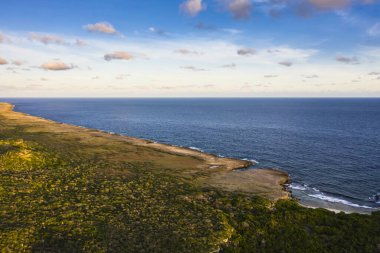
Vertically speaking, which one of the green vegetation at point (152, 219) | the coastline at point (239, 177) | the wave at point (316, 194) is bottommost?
the wave at point (316, 194)

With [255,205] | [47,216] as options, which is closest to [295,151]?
[255,205]

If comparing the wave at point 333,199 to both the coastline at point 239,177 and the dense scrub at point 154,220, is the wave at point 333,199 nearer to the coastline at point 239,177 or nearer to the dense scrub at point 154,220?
the coastline at point 239,177

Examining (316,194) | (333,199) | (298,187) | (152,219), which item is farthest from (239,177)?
(152,219)

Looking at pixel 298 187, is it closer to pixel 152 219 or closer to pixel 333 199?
pixel 333 199

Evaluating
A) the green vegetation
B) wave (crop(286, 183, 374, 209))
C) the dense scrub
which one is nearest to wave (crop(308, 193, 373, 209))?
wave (crop(286, 183, 374, 209))

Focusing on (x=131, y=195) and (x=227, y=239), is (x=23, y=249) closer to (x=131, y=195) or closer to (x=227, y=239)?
(x=131, y=195)

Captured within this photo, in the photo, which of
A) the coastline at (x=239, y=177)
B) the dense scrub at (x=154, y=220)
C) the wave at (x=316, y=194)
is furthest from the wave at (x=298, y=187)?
the dense scrub at (x=154, y=220)

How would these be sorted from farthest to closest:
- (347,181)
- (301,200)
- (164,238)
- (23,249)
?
(347,181)
(301,200)
(164,238)
(23,249)
